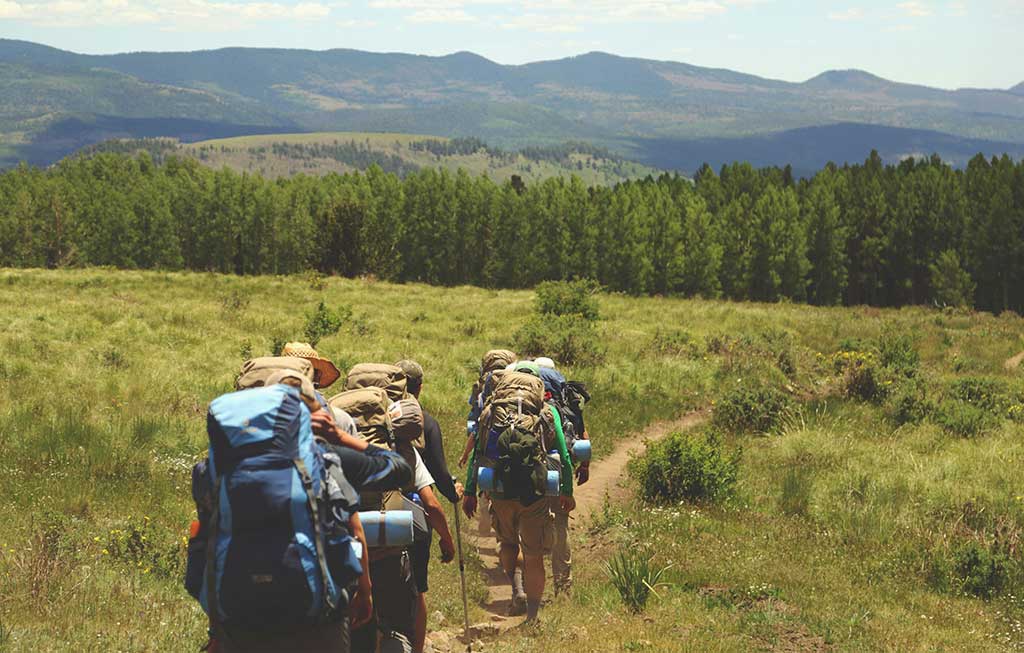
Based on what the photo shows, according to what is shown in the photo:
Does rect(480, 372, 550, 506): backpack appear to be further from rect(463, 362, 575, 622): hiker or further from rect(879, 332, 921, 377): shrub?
rect(879, 332, 921, 377): shrub

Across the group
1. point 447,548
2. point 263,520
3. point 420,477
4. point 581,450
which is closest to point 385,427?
point 420,477

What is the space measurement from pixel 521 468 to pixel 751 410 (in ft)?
42.6

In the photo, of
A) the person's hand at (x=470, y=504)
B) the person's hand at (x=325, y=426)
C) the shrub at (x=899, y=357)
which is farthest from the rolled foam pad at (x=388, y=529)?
the shrub at (x=899, y=357)

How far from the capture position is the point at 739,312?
4038 cm

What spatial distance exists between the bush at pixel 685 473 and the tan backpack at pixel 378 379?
7948mm

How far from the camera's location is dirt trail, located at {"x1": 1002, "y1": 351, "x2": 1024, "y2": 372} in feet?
93.0

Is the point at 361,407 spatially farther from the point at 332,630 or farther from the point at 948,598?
the point at 948,598

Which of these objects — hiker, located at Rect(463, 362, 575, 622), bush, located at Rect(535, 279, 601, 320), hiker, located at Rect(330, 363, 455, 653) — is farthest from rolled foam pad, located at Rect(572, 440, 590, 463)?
bush, located at Rect(535, 279, 601, 320)

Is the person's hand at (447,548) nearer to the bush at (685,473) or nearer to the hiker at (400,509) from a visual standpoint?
the hiker at (400,509)

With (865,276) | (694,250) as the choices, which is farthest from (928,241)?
(694,250)

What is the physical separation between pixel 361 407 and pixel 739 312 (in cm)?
3664

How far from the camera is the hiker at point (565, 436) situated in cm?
902

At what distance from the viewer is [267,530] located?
3818mm

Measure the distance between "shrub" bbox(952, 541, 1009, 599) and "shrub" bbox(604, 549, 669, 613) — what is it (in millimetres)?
3463
